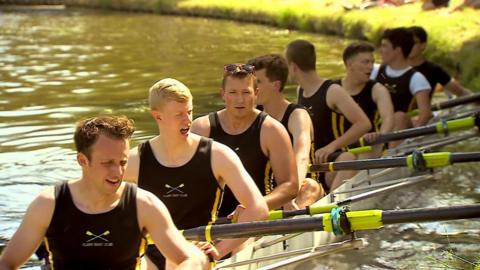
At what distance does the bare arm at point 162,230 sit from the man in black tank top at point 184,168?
3.32 feet

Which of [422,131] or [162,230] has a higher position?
[162,230]

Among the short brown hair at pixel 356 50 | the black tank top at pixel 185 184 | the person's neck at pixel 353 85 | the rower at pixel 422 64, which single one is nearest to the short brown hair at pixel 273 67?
the black tank top at pixel 185 184

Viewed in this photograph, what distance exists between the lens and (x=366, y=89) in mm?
9055

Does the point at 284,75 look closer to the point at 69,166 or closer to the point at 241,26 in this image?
the point at 69,166

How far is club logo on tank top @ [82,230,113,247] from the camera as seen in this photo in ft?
14.4

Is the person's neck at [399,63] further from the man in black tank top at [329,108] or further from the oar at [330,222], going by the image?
the oar at [330,222]

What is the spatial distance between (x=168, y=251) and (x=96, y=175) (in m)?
0.51

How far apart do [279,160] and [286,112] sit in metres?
0.92

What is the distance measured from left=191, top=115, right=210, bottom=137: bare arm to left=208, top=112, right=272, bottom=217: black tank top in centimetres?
3

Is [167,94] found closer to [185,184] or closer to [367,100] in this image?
[185,184]

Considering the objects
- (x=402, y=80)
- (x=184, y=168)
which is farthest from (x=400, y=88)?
(x=184, y=168)

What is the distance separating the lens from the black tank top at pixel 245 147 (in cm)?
641

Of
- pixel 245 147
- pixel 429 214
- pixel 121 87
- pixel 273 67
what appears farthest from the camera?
pixel 121 87

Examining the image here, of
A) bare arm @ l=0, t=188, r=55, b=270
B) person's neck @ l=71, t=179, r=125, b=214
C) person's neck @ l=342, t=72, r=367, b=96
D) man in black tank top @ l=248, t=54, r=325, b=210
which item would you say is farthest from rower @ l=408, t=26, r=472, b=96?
bare arm @ l=0, t=188, r=55, b=270
